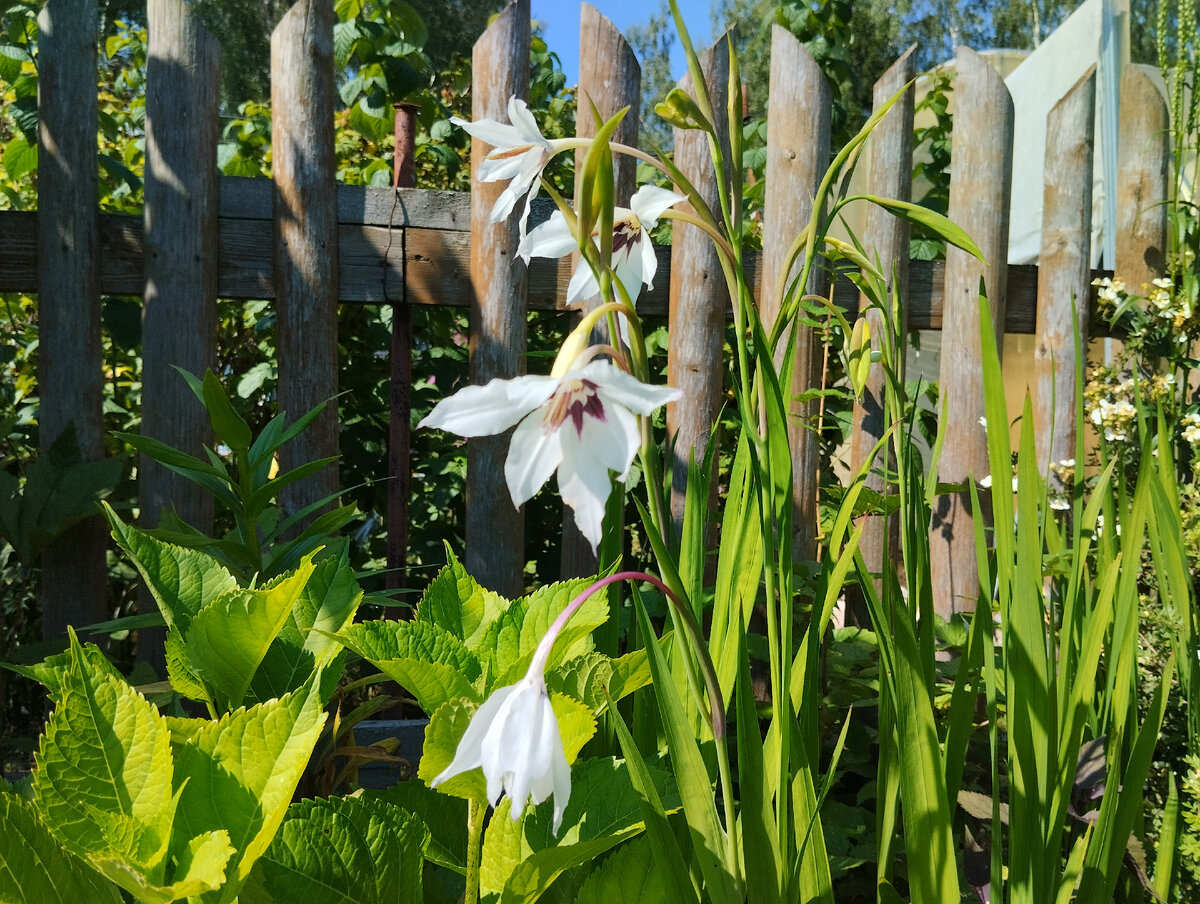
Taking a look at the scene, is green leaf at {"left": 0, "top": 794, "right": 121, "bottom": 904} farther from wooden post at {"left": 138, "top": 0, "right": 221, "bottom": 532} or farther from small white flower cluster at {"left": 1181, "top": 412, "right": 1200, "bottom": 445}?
small white flower cluster at {"left": 1181, "top": 412, "right": 1200, "bottom": 445}

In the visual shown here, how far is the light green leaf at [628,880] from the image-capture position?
695 millimetres

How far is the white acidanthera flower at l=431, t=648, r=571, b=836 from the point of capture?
542 mm

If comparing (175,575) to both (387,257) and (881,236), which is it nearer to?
(387,257)

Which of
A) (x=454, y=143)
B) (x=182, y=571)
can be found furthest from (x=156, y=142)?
(x=182, y=571)

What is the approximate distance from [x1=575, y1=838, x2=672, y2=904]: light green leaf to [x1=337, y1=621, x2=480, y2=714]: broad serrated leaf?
0.17 meters

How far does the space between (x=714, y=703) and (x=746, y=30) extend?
25.1 metres

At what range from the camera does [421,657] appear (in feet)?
2.25

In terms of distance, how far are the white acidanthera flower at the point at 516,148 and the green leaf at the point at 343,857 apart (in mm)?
451

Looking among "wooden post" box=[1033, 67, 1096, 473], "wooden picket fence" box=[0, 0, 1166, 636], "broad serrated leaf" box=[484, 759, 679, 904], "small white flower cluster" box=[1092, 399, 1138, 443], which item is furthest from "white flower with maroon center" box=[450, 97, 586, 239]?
"wooden post" box=[1033, 67, 1096, 473]

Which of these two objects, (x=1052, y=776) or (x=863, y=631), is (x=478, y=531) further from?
(x=1052, y=776)

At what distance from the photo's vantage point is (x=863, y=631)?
1.93 m

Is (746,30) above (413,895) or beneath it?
above

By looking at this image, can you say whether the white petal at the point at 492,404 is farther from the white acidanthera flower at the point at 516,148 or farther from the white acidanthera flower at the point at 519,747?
the white acidanthera flower at the point at 516,148

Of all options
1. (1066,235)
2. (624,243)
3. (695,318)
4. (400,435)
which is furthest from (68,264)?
(1066,235)
